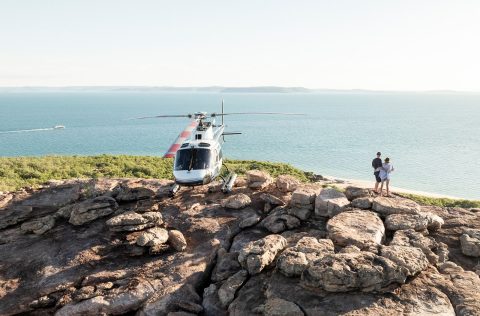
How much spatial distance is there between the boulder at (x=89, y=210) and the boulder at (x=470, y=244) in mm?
13831

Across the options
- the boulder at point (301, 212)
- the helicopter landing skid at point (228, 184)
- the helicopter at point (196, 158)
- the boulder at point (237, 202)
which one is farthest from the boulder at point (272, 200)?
the helicopter at point (196, 158)

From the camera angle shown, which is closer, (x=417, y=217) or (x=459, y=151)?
(x=417, y=217)

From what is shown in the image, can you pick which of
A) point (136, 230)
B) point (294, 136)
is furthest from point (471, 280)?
point (294, 136)

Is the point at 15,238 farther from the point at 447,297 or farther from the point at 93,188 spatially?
the point at 447,297

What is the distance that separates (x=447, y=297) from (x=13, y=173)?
34.3 meters

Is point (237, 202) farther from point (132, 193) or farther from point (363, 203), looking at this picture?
point (132, 193)

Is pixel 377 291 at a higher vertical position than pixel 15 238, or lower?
higher

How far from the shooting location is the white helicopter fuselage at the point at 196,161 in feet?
53.7

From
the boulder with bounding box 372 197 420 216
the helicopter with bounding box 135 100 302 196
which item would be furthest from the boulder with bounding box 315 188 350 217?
the helicopter with bounding box 135 100 302 196

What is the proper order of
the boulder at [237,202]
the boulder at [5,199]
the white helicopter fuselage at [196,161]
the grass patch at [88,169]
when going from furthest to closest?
the grass patch at [88,169]
the boulder at [5,199]
the white helicopter fuselage at [196,161]
the boulder at [237,202]

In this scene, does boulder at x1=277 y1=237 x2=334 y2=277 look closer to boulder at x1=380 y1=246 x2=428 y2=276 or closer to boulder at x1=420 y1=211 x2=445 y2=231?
boulder at x1=380 y1=246 x2=428 y2=276

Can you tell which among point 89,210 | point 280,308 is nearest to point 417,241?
point 280,308

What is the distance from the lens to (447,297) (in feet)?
29.9

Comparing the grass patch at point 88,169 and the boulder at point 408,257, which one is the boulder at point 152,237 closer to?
the boulder at point 408,257
